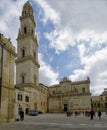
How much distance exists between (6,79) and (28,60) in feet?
142

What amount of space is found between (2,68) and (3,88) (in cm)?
215

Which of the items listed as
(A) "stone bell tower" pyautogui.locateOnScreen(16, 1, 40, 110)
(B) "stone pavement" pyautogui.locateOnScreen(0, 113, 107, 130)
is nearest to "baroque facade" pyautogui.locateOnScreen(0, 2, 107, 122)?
(A) "stone bell tower" pyautogui.locateOnScreen(16, 1, 40, 110)

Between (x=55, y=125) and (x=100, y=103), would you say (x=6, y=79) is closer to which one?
(x=55, y=125)

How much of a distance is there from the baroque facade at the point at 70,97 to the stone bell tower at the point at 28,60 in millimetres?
20245

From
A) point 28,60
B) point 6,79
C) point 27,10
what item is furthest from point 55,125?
point 27,10

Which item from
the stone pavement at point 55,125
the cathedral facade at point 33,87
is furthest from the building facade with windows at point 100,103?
the stone pavement at point 55,125

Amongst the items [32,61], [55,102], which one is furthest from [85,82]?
[32,61]

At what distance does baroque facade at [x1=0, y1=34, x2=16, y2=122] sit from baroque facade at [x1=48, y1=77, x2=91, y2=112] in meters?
61.2

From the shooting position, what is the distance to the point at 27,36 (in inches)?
2776

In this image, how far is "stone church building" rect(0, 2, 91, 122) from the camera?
25.5m

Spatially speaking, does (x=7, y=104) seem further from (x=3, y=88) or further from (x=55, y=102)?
(x=55, y=102)

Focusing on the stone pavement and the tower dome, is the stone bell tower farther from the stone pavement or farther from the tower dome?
the stone pavement

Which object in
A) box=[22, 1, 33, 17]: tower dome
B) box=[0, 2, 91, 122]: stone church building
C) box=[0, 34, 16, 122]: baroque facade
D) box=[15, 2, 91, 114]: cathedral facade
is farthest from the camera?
box=[22, 1, 33, 17]: tower dome

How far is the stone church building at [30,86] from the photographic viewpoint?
83.6 ft
